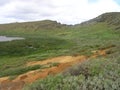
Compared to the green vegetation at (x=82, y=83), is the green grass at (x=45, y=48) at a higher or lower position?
lower

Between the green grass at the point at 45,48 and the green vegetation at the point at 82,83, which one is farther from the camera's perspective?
the green grass at the point at 45,48

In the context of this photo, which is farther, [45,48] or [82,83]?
[45,48]

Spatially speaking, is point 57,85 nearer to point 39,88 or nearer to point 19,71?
point 39,88

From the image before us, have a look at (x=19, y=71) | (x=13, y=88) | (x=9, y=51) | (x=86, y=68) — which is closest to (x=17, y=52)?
(x=9, y=51)

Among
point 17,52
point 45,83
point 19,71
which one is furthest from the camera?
point 17,52

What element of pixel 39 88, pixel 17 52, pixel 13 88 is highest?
pixel 39 88

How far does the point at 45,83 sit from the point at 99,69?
265 centimetres

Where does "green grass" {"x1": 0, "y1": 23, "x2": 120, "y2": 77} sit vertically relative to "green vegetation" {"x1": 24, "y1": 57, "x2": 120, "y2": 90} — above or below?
below

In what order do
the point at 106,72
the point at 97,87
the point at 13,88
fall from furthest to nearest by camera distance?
1. the point at 13,88
2. the point at 106,72
3. the point at 97,87

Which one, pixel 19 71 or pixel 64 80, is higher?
pixel 64 80

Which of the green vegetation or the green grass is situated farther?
the green grass

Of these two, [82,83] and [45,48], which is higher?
[82,83]

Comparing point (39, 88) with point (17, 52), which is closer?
point (39, 88)

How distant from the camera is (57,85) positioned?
8562mm
